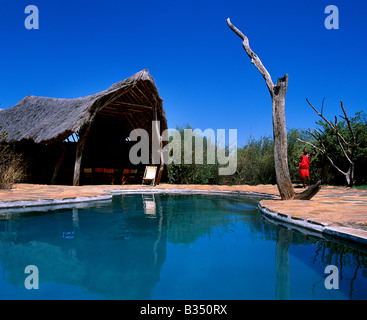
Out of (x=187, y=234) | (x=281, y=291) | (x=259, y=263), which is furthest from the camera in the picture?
(x=187, y=234)

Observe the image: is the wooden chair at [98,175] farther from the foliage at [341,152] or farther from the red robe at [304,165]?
the foliage at [341,152]

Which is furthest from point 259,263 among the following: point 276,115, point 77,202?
point 77,202

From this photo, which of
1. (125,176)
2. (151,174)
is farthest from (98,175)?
(151,174)

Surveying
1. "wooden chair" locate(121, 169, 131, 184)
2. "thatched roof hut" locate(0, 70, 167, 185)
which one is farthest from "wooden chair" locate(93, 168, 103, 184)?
"wooden chair" locate(121, 169, 131, 184)

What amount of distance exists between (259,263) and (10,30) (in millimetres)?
10951

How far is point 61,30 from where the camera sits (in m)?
9.97

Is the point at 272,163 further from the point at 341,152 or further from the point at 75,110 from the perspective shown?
the point at 75,110

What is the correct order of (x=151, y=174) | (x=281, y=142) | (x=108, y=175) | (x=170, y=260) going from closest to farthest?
(x=170, y=260)
(x=281, y=142)
(x=151, y=174)
(x=108, y=175)

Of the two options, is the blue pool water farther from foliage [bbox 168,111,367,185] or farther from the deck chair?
foliage [bbox 168,111,367,185]

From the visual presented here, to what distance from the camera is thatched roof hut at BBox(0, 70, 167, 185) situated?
1057 cm

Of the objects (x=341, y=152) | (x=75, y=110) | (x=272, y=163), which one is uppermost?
(x=75, y=110)

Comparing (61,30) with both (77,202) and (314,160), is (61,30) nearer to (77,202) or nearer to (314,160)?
(77,202)

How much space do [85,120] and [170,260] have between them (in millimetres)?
8426

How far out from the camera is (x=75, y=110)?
11375 millimetres
